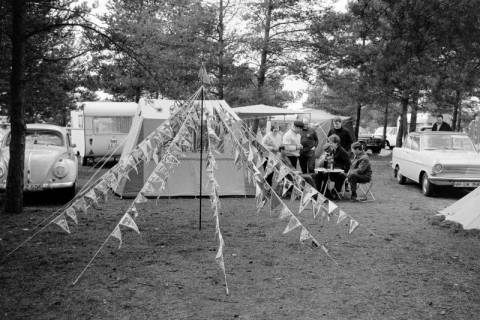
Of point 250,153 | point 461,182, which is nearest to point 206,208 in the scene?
point 250,153

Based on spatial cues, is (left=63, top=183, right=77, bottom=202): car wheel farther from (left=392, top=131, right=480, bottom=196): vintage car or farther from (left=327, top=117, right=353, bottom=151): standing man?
(left=392, top=131, right=480, bottom=196): vintage car

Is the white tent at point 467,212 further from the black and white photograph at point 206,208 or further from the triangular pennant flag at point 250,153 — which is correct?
the triangular pennant flag at point 250,153

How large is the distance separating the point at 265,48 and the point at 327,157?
46.1 feet

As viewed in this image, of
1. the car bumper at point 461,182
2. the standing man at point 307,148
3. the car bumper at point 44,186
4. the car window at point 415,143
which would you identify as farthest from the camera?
the car window at point 415,143

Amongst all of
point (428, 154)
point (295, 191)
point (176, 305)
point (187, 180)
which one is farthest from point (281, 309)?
point (428, 154)

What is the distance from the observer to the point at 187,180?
11.0 m

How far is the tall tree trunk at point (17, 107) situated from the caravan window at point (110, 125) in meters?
10.9

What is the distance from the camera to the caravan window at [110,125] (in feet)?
63.1

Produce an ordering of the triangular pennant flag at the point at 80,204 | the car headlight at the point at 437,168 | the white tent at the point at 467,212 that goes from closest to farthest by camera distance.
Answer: the triangular pennant flag at the point at 80,204
the white tent at the point at 467,212
the car headlight at the point at 437,168

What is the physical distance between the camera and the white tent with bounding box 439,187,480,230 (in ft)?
25.7

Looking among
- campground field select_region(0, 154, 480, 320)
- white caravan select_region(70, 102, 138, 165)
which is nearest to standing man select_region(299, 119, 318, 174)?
campground field select_region(0, 154, 480, 320)

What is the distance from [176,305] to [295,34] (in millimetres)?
21804

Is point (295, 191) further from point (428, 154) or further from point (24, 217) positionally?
point (428, 154)

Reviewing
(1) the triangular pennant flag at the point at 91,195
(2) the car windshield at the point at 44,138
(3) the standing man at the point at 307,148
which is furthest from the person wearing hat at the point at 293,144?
(1) the triangular pennant flag at the point at 91,195
